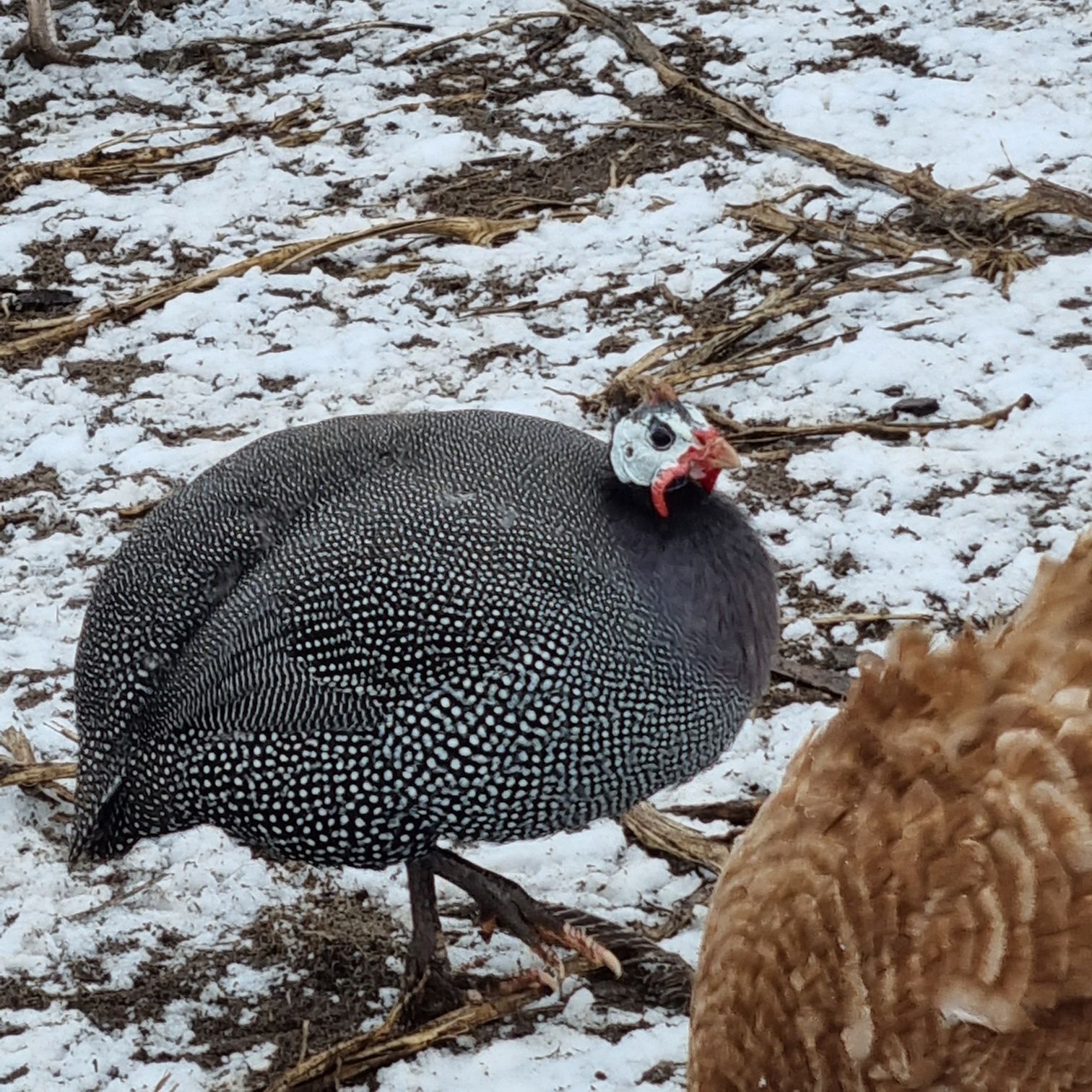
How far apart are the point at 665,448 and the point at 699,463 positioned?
0.27 feet

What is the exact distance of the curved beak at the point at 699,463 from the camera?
3.45 m

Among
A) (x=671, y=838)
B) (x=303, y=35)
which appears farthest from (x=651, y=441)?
(x=303, y=35)

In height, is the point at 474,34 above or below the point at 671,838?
above

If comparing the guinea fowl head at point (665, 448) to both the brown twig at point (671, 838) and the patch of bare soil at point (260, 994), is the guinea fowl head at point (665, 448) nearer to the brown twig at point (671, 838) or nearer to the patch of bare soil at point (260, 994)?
the brown twig at point (671, 838)

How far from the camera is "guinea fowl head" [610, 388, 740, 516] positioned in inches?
136

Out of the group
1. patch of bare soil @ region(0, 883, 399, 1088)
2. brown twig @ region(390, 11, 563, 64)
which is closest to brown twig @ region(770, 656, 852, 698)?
patch of bare soil @ region(0, 883, 399, 1088)

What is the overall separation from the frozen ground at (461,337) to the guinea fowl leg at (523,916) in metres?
0.11

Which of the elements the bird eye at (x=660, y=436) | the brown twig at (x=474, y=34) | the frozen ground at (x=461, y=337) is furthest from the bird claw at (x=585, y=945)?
the brown twig at (x=474, y=34)

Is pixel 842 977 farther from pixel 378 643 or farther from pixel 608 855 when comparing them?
pixel 608 855

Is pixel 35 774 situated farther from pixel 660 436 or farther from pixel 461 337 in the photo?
pixel 461 337

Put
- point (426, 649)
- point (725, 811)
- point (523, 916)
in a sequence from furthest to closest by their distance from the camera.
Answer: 1. point (725, 811)
2. point (523, 916)
3. point (426, 649)

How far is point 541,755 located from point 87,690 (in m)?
1.06

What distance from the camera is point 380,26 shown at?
8.05 m

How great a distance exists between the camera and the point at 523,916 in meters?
3.56
